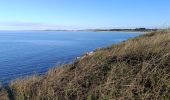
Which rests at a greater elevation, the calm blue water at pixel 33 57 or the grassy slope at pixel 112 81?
the grassy slope at pixel 112 81

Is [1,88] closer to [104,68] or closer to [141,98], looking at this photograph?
[104,68]

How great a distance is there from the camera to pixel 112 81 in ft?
24.0

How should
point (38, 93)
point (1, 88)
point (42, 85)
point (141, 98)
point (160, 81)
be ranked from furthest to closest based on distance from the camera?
point (1, 88) → point (42, 85) → point (38, 93) → point (160, 81) → point (141, 98)

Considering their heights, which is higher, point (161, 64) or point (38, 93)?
point (161, 64)

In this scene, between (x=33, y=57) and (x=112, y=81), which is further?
(x=33, y=57)

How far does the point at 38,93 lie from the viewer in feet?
26.1

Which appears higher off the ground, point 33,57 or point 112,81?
point 112,81

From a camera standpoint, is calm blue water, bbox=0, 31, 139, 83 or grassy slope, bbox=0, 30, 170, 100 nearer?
grassy slope, bbox=0, 30, 170, 100

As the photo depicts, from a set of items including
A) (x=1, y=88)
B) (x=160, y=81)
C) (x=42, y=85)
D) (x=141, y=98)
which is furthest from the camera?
(x=1, y=88)

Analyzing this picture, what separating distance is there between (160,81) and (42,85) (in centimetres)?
335

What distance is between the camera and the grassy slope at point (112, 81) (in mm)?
6770

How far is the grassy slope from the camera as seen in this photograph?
677 cm

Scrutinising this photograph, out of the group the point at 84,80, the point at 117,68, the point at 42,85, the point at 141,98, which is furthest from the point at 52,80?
the point at 141,98

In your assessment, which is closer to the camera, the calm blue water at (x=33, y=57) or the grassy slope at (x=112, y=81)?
the grassy slope at (x=112, y=81)
